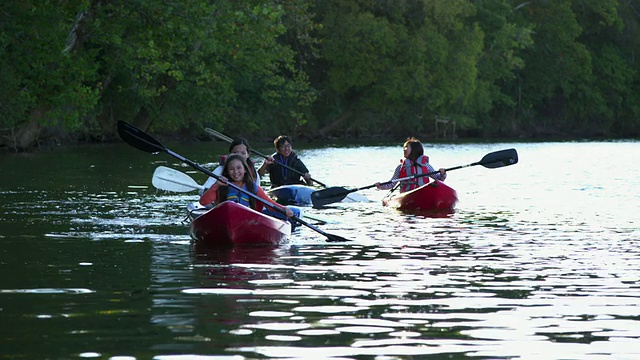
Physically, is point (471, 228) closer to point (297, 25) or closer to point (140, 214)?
point (140, 214)

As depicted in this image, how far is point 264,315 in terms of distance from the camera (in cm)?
843

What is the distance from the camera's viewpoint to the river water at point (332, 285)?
7.42m

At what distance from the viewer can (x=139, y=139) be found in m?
14.6

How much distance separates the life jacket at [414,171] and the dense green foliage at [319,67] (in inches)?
637

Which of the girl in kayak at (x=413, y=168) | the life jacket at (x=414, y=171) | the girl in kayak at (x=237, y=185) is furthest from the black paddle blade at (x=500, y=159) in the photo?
the girl in kayak at (x=237, y=185)

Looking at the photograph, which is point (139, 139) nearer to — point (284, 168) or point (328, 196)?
point (328, 196)

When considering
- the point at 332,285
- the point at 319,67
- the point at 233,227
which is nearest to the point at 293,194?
the point at 233,227

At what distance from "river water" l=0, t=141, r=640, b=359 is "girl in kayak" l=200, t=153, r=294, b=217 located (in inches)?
23.9

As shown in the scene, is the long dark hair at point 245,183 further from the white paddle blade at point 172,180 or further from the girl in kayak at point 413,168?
the girl in kayak at point 413,168

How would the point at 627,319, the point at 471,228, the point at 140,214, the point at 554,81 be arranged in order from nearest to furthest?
the point at 627,319 < the point at 471,228 < the point at 140,214 < the point at 554,81

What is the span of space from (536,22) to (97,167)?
175 ft

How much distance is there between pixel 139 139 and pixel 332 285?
207 inches

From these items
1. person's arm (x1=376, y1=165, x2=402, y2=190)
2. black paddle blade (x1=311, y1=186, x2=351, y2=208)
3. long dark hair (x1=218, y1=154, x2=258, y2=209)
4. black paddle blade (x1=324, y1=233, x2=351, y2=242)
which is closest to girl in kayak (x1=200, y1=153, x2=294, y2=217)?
long dark hair (x1=218, y1=154, x2=258, y2=209)

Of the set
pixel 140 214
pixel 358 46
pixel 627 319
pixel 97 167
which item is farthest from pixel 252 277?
pixel 358 46
